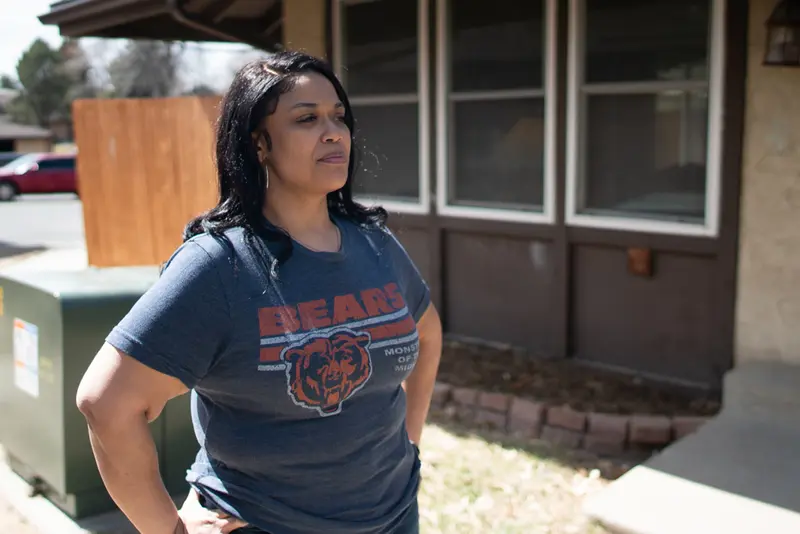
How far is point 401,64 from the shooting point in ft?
21.0

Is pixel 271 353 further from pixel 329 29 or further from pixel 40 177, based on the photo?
pixel 40 177

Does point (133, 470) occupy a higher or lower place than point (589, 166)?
lower

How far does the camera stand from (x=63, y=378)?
139 inches

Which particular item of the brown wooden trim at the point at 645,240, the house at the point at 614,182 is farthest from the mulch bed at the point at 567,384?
the brown wooden trim at the point at 645,240

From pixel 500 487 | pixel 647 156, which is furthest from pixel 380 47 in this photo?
pixel 500 487

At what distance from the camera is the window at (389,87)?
624 centimetres

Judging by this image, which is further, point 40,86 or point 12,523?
Answer: point 40,86

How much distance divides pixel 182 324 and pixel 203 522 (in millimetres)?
439

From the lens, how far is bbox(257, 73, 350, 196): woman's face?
1782 mm

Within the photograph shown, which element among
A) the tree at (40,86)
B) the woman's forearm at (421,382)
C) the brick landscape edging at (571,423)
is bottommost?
the brick landscape edging at (571,423)

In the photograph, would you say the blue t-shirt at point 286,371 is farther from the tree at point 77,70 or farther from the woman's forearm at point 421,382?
the tree at point 77,70

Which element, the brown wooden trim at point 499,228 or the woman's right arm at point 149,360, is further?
the brown wooden trim at point 499,228

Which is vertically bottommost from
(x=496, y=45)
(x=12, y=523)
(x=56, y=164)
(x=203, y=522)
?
(x=12, y=523)

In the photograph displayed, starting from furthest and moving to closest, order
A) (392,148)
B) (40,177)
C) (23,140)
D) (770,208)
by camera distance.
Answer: (23,140), (40,177), (392,148), (770,208)
